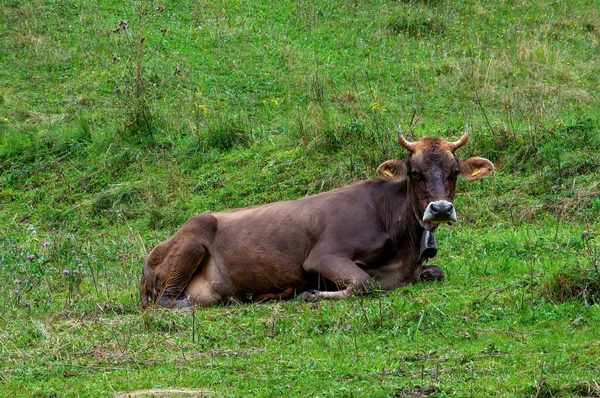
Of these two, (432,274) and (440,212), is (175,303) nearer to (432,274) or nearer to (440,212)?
(432,274)

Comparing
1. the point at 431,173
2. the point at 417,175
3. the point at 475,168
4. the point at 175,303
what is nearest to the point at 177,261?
the point at 175,303

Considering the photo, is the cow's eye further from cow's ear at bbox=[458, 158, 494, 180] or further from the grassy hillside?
the grassy hillside

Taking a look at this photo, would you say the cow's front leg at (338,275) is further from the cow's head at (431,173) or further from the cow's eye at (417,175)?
the cow's eye at (417,175)

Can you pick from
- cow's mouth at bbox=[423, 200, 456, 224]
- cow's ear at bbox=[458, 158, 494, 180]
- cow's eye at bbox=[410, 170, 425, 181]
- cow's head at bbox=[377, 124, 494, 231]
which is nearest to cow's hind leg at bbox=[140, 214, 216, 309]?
cow's head at bbox=[377, 124, 494, 231]

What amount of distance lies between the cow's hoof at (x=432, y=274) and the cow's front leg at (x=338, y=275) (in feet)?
1.85

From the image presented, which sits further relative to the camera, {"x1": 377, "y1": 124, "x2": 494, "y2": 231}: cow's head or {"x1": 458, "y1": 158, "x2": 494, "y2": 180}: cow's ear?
{"x1": 458, "y1": 158, "x2": 494, "y2": 180}: cow's ear

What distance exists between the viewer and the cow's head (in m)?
9.44

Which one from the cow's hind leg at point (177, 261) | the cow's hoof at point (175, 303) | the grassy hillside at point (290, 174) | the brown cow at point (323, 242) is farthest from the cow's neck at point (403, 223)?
the cow's hoof at point (175, 303)

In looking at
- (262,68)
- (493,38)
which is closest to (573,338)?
(262,68)

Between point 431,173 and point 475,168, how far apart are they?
2.36 ft

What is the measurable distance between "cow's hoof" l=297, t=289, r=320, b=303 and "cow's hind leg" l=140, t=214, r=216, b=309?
1.44 m

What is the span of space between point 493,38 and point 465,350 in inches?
535

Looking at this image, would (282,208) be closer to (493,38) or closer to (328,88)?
(328,88)

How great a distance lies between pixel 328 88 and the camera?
16906 millimetres
